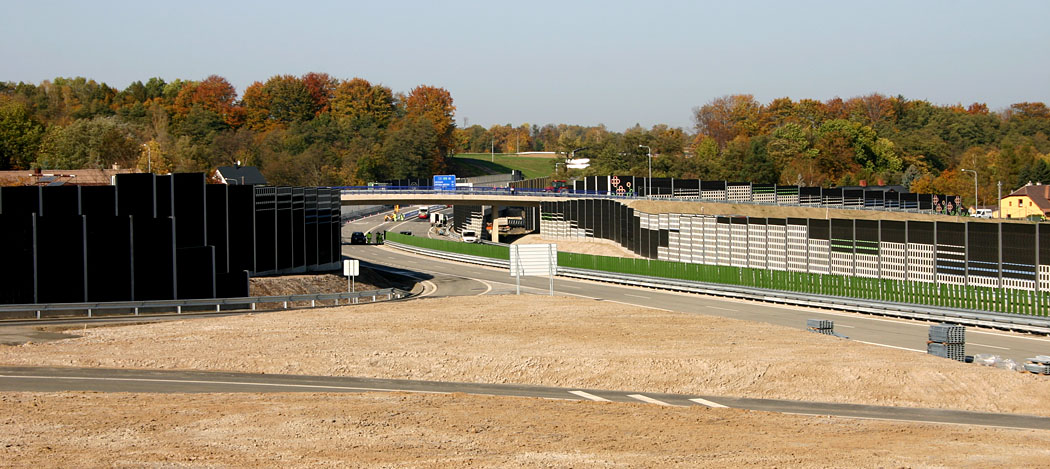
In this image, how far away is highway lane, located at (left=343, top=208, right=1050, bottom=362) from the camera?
3566cm

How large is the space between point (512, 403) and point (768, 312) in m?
28.8

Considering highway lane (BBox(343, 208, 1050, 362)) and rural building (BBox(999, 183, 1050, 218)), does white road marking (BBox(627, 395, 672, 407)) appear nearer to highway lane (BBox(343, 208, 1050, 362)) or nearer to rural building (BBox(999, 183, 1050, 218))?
highway lane (BBox(343, 208, 1050, 362))

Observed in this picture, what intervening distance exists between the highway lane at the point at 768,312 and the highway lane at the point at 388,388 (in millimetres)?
9551

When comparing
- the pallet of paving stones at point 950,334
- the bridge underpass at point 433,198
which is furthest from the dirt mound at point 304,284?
the bridge underpass at point 433,198

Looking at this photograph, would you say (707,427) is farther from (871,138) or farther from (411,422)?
(871,138)

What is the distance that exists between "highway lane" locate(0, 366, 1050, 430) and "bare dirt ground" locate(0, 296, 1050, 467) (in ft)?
2.56

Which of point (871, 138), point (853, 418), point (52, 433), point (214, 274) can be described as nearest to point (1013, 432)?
point (853, 418)

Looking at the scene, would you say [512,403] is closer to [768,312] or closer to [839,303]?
[768,312]

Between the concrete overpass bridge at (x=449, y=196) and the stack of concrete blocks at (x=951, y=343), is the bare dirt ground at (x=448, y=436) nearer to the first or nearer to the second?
the stack of concrete blocks at (x=951, y=343)

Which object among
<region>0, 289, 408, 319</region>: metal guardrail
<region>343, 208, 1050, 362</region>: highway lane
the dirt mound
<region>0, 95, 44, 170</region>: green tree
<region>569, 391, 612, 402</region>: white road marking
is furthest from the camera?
<region>0, 95, 44, 170</region>: green tree

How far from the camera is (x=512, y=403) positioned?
2286cm

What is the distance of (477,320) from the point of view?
39.3 m

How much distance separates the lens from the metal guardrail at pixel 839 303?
129 ft

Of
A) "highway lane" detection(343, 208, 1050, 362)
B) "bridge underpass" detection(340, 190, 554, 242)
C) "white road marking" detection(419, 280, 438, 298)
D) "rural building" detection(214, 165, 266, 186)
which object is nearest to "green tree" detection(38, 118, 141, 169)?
"rural building" detection(214, 165, 266, 186)
